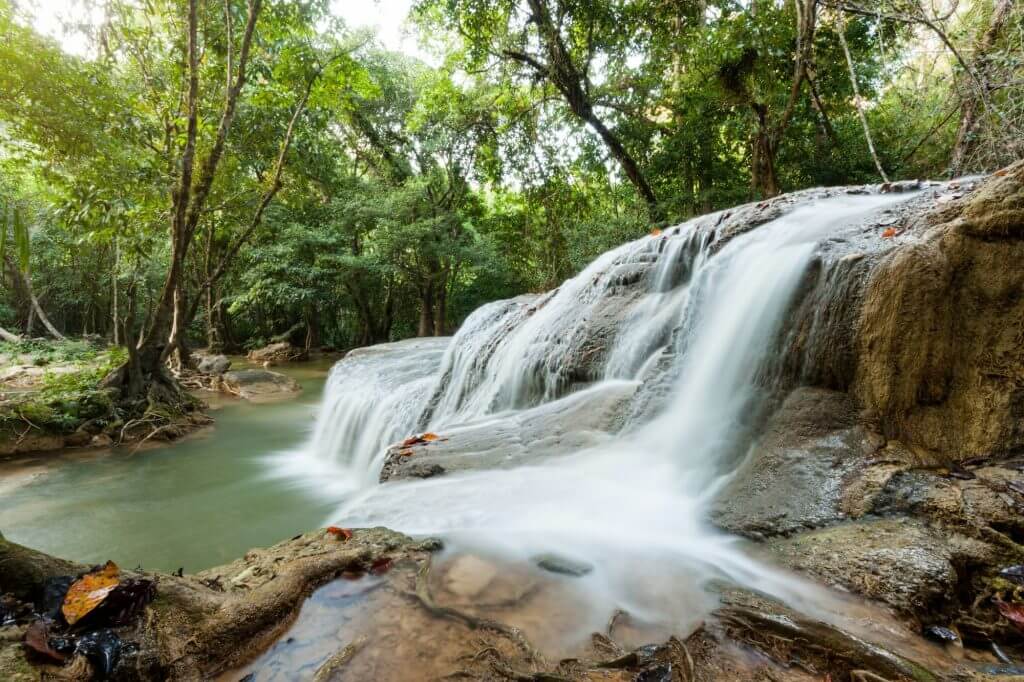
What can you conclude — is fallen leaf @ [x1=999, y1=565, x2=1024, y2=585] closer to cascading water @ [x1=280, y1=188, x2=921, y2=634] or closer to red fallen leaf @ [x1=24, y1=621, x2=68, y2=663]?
cascading water @ [x1=280, y1=188, x2=921, y2=634]

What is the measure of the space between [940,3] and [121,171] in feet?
37.7

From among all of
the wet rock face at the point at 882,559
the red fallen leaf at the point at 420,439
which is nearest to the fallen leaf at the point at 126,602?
the wet rock face at the point at 882,559

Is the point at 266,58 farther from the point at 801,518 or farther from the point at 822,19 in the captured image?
the point at 801,518

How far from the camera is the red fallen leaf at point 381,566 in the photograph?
1.84 metres

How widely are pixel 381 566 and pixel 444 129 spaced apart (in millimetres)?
16358

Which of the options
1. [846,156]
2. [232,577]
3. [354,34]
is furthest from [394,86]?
[232,577]

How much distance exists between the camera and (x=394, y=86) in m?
17.7

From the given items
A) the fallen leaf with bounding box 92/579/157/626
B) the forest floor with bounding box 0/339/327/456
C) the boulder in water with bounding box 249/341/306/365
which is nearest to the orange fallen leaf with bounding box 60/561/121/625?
the fallen leaf with bounding box 92/579/157/626

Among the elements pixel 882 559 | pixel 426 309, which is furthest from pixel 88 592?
pixel 426 309

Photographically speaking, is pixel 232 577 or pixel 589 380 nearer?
pixel 232 577

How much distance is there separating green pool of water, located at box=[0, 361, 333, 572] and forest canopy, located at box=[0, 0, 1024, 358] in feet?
5.93

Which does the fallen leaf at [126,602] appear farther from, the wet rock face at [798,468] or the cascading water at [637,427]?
the wet rock face at [798,468]

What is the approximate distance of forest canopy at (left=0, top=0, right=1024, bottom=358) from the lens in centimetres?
636

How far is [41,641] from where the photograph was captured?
115 cm
